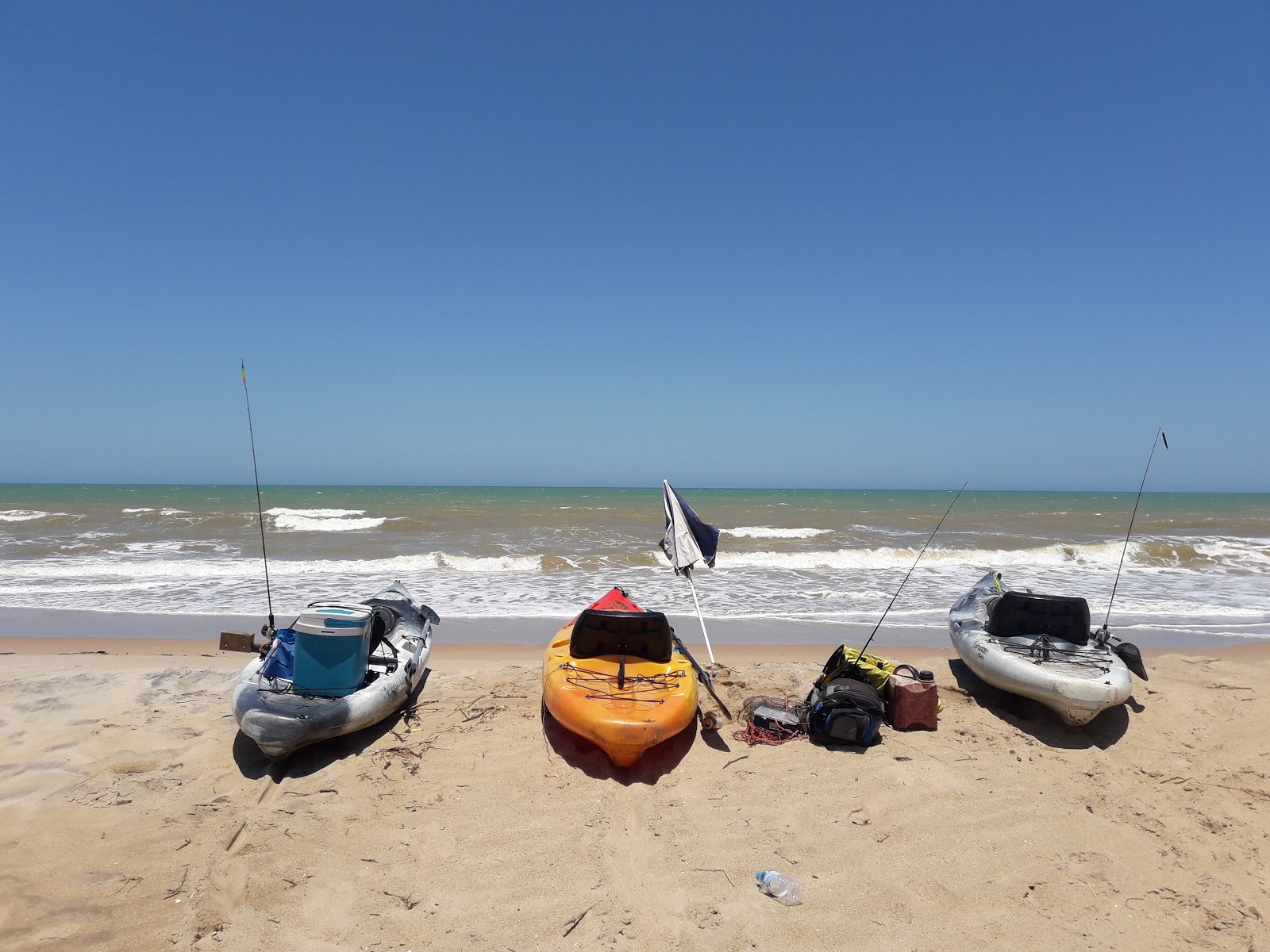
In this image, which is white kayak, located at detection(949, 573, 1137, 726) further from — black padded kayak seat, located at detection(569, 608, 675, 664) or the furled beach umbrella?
black padded kayak seat, located at detection(569, 608, 675, 664)

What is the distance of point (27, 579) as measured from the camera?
14.6m

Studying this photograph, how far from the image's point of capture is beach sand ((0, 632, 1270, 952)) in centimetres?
392

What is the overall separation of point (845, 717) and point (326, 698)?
16.0 feet

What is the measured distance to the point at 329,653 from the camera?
6270mm

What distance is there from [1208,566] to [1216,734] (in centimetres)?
1736

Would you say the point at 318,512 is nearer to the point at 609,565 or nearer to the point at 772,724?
the point at 609,565

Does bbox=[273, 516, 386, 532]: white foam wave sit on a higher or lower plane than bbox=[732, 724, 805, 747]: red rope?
higher

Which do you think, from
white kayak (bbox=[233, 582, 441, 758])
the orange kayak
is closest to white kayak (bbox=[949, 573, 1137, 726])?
the orange kayak

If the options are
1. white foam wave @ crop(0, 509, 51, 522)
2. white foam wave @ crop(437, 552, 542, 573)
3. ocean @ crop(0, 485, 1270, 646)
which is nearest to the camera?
ocean @ crop(0, 485, 1270, 646)

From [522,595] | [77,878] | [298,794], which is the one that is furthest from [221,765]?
[522,595]

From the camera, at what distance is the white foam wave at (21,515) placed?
2717 cm

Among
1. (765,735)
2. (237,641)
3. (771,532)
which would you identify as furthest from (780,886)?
(771,532)

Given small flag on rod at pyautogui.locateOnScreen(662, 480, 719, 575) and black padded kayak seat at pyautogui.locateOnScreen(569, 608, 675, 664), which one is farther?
small flag on rod at pyautogui.locateOnScreen(662, 480, 719, 575)

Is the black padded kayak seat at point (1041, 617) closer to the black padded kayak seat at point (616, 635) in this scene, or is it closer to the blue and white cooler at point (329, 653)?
the black padded kayak seat at point (616, 635)
